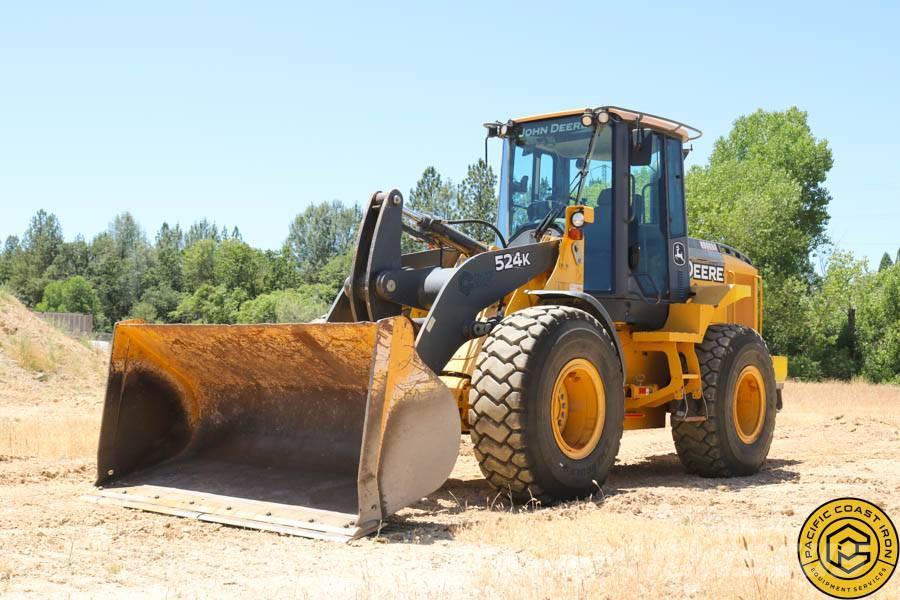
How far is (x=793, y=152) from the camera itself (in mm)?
42312

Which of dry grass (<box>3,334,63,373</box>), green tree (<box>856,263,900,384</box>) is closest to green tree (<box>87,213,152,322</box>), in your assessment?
green tree (<box>856,263,900,384</box>)

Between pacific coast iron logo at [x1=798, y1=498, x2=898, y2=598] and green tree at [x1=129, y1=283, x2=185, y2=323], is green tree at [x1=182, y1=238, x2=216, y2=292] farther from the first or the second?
pacific coast iron logo at [x1=798, y1=498, x2=898, y2=598]

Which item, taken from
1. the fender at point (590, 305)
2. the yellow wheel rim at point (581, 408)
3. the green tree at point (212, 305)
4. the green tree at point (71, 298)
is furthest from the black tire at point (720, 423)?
the green tree at point (71, 298)

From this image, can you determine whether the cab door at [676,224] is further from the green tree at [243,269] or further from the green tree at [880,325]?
the green tree at [243,269]

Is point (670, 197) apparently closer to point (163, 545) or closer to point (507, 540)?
point (507, 540)

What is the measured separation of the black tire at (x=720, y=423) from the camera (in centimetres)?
832

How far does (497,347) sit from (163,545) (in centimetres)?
235

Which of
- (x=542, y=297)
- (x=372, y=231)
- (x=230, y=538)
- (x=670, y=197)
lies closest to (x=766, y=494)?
(x=542, y=297)

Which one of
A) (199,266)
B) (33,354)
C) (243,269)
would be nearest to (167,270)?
(199,266)

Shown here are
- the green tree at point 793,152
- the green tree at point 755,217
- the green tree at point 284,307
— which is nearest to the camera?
the green tree at point 755,217

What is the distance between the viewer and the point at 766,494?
7.36m

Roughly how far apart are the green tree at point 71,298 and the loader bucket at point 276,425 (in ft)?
224

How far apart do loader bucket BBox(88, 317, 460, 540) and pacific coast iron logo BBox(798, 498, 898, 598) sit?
2.10m

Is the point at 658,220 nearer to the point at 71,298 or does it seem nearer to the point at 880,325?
the point at 880,325
